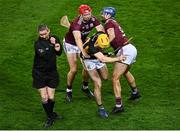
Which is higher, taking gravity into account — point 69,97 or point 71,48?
point 71,48

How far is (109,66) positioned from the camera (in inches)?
608

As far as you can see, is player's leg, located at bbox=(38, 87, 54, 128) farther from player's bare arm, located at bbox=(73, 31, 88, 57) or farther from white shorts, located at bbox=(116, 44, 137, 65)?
white shorts, located at bbox=(116, 44, 137, 65)

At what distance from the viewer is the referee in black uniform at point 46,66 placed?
11.2 meters

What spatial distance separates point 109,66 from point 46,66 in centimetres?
439

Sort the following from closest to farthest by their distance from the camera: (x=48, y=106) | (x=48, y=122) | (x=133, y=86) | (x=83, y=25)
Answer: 1. (x=48, y=106)
2. (x=48, y=122)
3. (x=83, y=25)
4. (x=133, y=86)

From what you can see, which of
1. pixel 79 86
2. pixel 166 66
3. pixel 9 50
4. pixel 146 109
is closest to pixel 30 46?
pixel 9 50

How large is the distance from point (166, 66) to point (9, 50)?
16.3 feet

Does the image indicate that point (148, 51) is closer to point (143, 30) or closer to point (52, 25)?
point (143, 30)

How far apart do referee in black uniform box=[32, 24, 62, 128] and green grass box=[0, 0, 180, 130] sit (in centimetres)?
68

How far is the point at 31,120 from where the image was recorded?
11891 mm

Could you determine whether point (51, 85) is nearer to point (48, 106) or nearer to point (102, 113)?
point (48, 106)

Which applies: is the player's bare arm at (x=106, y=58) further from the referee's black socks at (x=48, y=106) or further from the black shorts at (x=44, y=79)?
the referee's black socks at (x=48, y=106)

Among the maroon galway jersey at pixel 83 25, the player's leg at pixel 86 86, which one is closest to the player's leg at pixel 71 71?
the player's leg at pixel 86 86

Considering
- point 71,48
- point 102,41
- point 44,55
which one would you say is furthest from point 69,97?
point 102,41
